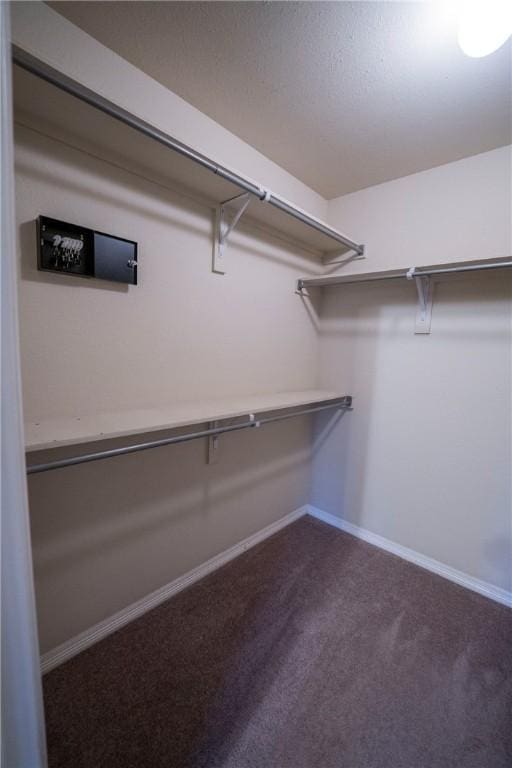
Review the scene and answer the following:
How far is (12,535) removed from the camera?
645 millimetres

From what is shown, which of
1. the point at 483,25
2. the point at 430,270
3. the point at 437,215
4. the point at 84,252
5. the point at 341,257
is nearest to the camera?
the point at 483,25

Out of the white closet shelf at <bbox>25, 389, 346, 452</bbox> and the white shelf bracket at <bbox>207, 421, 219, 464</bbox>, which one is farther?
the white shelf bracket at <bbox>207, 421, 219, 464</bbox>

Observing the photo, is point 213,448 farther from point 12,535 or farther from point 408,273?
point 408,273

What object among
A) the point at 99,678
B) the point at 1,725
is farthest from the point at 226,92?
the point at 99,678

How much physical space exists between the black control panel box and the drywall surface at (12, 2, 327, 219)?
417 millimetres

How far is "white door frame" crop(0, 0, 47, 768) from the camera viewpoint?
614 mm

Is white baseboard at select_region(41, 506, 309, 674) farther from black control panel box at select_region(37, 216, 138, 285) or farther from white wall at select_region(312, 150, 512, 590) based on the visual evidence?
black control panel box at select_region(37, 216, 138, 285)

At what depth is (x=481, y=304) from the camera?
1.70 meters

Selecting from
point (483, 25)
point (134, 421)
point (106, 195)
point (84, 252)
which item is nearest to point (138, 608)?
point (134, 421)

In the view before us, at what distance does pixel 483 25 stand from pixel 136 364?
1583 millimetres

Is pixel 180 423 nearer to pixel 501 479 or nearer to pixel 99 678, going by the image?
pixel 99 678

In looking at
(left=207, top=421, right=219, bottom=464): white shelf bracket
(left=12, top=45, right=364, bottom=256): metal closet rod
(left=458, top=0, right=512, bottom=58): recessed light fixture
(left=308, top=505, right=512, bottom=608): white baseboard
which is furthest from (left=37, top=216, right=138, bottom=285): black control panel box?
(left=308, top=505, right=512, bottom=608): white baseboard

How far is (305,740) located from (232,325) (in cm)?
168

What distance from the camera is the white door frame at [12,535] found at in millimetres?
614
